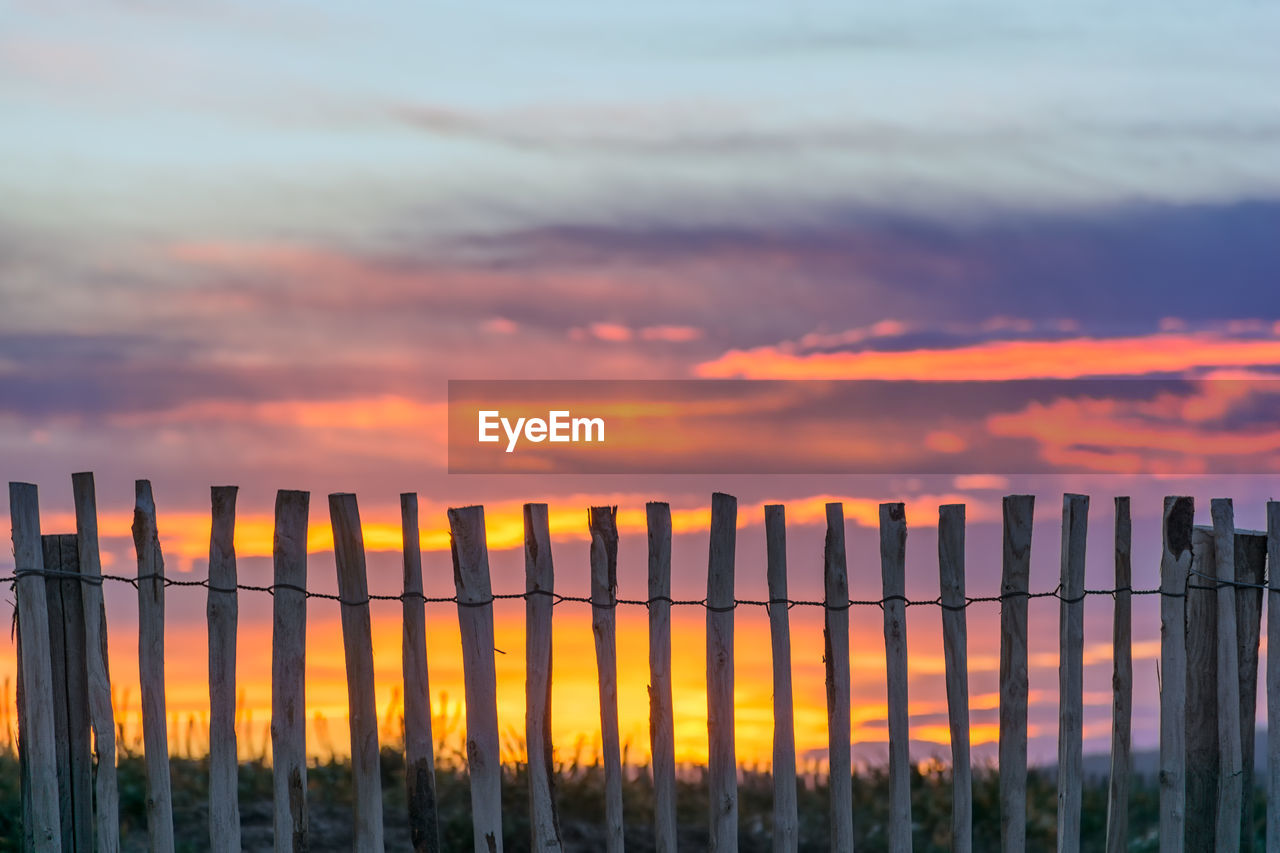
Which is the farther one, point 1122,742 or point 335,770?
point 335,770

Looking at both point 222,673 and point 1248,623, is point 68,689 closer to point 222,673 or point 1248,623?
point 222,673

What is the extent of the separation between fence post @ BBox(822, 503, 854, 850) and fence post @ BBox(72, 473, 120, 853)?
139 inches

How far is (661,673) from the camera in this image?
6.40m

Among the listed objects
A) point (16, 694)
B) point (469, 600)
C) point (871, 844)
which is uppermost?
point (469, 600)

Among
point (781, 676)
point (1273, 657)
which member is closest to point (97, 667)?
point (781, 676)

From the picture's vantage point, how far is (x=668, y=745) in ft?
20.9

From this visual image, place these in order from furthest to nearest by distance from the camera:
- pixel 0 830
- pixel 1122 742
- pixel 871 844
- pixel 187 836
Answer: pixel 871 844 → pixel 187 836 → pixel 0 830 → pixel 1122 742

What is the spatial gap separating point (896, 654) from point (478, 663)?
6.99ft

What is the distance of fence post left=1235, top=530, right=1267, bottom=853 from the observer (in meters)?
7.26

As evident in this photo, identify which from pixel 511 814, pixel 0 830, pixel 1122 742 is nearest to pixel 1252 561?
pixel 1122 742

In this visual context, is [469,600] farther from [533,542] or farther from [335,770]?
[335,770]

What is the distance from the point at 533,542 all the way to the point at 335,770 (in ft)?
12.2

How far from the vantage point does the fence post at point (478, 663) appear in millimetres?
6324

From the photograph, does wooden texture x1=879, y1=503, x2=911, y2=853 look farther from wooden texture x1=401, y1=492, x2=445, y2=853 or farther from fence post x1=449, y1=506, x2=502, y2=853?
wooden texture x1=401, y1=492, x2=445, y2=853
